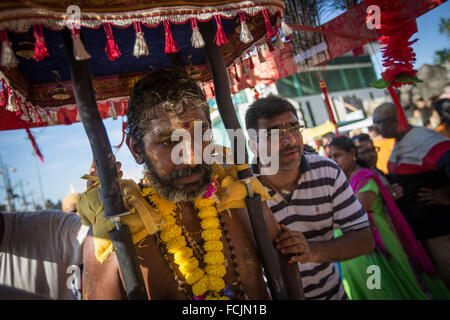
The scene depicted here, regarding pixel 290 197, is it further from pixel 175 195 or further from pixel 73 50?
pixel 73 50

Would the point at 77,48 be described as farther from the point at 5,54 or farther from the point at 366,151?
the point at 366,151

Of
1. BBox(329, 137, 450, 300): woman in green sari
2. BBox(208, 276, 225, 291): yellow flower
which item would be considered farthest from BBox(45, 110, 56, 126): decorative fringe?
BBox(329, 137, 450, 300): woman in green sari

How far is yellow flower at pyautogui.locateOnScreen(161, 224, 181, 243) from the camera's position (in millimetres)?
1716

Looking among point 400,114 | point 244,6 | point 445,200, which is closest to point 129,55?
point 244,6

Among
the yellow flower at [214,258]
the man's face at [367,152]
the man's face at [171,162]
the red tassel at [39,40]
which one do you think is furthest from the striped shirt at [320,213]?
the man's face at [367,152]

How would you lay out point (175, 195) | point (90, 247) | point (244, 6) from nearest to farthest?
1. point (244, 6)
2. point (90, 247)
3. point (175, 195)

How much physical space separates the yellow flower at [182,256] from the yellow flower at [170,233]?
0.32ft

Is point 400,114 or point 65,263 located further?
point 400,114

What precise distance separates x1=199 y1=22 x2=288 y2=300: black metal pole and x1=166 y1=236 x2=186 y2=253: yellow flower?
18.3 inches

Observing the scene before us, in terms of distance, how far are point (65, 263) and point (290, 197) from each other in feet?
6.95

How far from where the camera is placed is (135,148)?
1866mm

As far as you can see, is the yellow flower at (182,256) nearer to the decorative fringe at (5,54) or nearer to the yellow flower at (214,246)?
the yellow flower at (214,246)

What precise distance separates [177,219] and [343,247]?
1405mm
